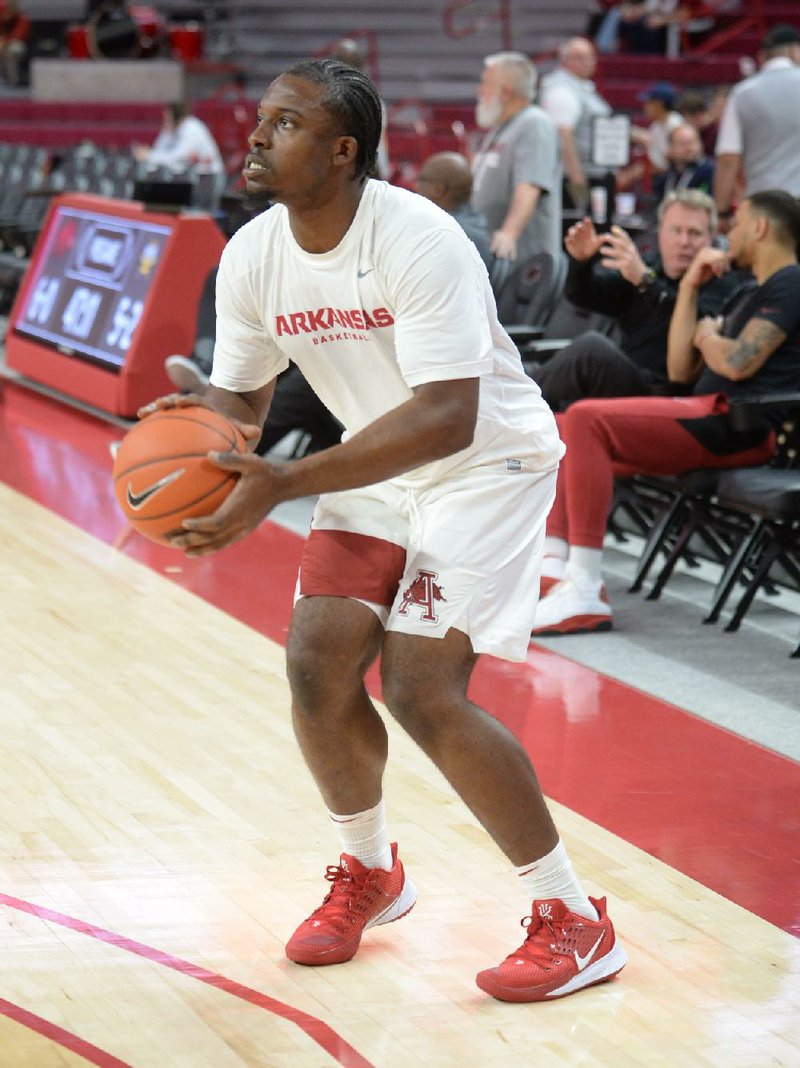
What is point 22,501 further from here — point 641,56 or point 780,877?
point 641,56

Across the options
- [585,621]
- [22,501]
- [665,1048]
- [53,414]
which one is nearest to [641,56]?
[53,414]

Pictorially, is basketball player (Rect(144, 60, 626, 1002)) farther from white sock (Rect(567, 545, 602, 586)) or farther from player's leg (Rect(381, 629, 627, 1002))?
white sock (Rect(567, 545, 602, 586))

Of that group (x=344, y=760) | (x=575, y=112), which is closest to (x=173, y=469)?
(x=344, y=760)

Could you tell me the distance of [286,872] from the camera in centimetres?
370

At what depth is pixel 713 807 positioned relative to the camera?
4.18 m

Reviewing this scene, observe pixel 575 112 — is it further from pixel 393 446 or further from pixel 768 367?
pixel 393 446

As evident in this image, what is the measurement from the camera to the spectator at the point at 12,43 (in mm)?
21281

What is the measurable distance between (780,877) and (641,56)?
16.8 metres

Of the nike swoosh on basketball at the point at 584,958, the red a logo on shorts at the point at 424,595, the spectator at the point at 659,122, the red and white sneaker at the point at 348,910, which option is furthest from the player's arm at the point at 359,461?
the spectator at the point at 659,122

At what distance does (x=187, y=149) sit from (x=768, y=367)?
11362 millimetres

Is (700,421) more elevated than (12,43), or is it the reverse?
(12,43)

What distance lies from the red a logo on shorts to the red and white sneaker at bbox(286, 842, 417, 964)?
0.57m

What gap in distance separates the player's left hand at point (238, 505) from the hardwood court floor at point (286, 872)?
0.85 meters

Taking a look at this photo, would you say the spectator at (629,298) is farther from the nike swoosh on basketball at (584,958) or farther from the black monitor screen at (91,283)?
the nike swoosh on basketball at (584,958)
